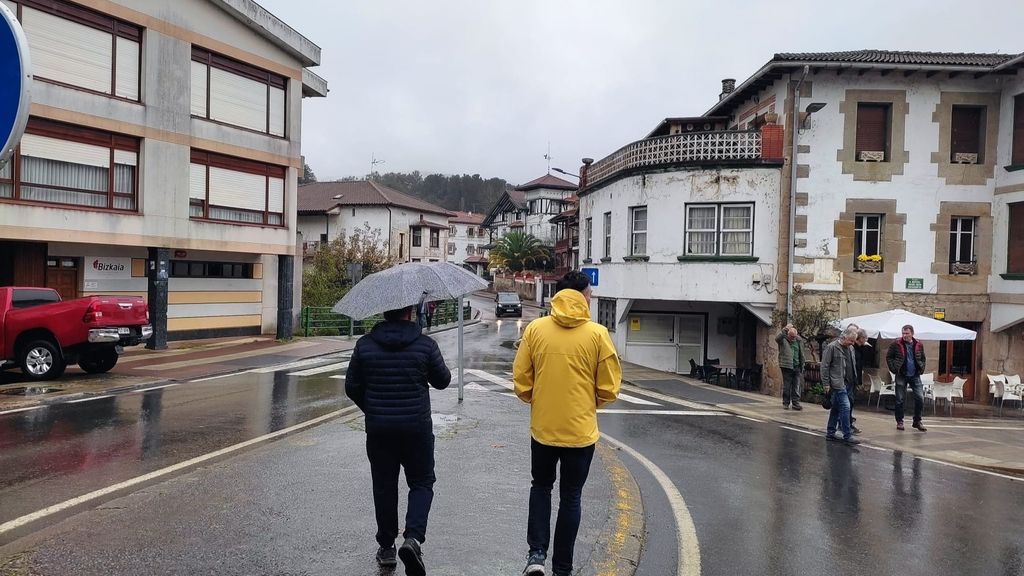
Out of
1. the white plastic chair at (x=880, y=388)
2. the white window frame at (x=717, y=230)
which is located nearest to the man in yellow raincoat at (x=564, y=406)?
the white plastic chair at (x=880, y=388)

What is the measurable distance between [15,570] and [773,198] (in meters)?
19.1

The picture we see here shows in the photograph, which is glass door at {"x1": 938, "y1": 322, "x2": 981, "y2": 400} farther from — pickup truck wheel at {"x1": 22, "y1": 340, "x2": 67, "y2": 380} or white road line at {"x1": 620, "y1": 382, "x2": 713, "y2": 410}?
pickup truck wheel at {"x1": 22, "y1": 340, "x2": 67, "y2": 380}

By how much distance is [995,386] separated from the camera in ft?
61.5

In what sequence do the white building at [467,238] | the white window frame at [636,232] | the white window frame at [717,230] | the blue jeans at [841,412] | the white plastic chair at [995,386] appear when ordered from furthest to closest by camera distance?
the white building at [467,238], the white window frame at [636,232], the white window frame at [717,230], the white plastic chair at [995,386], the blue jeans at [841,412]

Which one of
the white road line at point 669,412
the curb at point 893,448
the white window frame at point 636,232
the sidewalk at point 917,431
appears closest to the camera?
the curb at point 893,448

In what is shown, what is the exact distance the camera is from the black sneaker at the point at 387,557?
15.6 ft

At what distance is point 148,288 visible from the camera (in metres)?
21.0

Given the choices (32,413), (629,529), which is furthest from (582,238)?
(629,529)

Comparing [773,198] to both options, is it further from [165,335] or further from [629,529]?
[165,335]

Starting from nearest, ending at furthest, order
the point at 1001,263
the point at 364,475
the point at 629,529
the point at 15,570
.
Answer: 1. the point at 15,570
2. the point at 629,529
3. the point at 364,475
4. the point at 1001,263

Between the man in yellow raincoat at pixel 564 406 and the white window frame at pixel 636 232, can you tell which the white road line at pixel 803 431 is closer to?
the man in yellow raincoat at pixel 564 406

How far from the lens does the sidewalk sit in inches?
415

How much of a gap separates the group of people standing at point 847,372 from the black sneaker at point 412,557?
28.3 feet

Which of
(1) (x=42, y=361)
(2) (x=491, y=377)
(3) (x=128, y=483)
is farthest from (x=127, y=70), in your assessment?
(3) (x=128, y=483)
